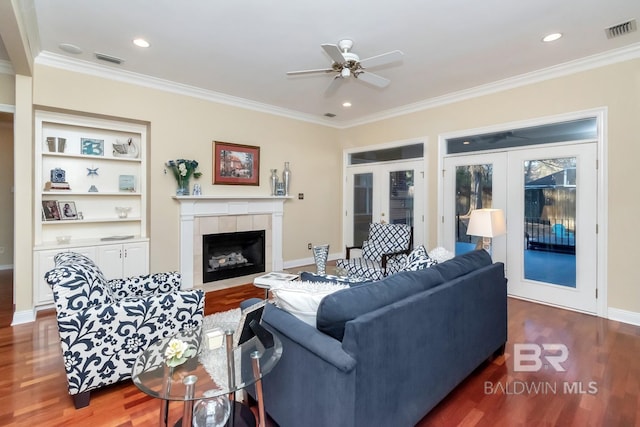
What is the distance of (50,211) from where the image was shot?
3895mm

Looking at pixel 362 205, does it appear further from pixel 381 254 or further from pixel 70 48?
pixel 70 48

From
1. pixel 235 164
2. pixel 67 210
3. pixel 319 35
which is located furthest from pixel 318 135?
pixel 67 210

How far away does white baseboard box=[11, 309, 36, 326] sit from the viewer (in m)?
3.32

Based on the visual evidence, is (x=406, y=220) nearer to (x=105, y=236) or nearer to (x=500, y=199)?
(x=500, y=199)

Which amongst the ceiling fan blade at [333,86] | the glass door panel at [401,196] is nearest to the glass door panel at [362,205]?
the glass door panel at [401,196]

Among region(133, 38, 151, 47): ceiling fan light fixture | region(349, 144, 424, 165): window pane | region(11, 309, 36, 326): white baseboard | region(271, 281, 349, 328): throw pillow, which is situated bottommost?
region(11, 309, 36, 326): white baseboard

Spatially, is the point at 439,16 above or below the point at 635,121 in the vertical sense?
above

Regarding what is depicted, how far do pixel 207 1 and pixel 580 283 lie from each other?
4856 millimetres

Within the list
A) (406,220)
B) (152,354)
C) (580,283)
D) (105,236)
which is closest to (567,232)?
(580,283)

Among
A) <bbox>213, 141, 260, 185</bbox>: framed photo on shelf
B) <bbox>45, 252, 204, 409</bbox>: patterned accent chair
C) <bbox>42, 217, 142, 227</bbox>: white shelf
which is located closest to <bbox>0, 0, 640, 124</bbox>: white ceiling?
<bbox>213, 141, 260, 185</bbox>: framed photo on shelf

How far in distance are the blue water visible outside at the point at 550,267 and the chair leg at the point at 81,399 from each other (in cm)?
472

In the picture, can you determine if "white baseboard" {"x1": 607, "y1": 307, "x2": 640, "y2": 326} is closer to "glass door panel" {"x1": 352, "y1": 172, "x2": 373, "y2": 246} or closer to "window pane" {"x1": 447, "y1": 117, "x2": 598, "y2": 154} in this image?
"window pane" {"x1": 447, "y1": 117, "x2": 598, "y2": 154}

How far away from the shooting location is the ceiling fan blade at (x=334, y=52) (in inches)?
106

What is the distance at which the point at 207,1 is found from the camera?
2582 mm
